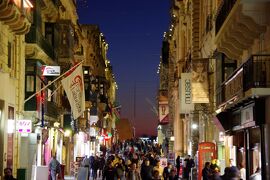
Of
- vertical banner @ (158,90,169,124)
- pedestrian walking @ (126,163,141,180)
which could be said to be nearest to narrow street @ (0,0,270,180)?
pedestrian walking @ (126,163,141,180)

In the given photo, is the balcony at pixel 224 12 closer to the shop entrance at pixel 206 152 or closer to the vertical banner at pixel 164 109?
the shop entrance at pixel 206 152

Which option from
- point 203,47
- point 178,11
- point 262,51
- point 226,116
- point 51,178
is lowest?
point 51,178

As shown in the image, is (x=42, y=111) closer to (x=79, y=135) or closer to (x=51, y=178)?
(x=51, y=178)

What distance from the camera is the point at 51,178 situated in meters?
31.0

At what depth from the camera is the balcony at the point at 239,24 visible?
19.2 metres

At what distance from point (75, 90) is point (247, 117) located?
9.02 metres

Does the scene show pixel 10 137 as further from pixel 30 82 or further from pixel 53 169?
pixel 30 82

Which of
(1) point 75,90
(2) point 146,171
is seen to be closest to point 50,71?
(1) point 75,90

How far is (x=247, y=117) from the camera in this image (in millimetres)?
21500

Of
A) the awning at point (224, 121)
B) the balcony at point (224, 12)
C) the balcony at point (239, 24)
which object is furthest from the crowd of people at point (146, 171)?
the balcony at point (224, 12)

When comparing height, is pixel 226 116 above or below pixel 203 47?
below

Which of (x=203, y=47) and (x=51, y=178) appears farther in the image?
(x=203, y=47)

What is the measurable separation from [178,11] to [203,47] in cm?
2242

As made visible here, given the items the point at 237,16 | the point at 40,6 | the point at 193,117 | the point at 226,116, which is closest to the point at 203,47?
the point at 193,117
